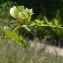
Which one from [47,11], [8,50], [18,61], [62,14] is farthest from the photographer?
[47,11]

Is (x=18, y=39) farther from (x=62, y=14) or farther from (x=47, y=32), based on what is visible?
(x=62, y=14)

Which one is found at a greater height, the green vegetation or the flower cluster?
the flower cluster

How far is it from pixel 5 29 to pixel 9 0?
7960 mm

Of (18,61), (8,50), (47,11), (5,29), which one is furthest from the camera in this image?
(47,11)

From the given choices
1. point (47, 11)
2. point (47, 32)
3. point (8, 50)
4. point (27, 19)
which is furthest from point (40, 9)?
point (27, 19)

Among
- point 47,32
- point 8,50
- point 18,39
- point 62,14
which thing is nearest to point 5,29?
point 18,39

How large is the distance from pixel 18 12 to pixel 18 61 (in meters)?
0.67

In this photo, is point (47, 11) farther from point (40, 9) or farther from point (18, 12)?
point (18, 12)

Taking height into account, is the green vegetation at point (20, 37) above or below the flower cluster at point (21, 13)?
below

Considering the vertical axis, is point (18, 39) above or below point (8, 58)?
above

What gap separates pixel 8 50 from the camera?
2.12 meters

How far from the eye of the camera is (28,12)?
131 cm

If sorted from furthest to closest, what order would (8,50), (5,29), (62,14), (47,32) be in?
(62,14) → (47,32) → (8,50) → (5,29)

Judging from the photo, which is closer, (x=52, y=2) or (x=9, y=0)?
(x=9, y=0)
